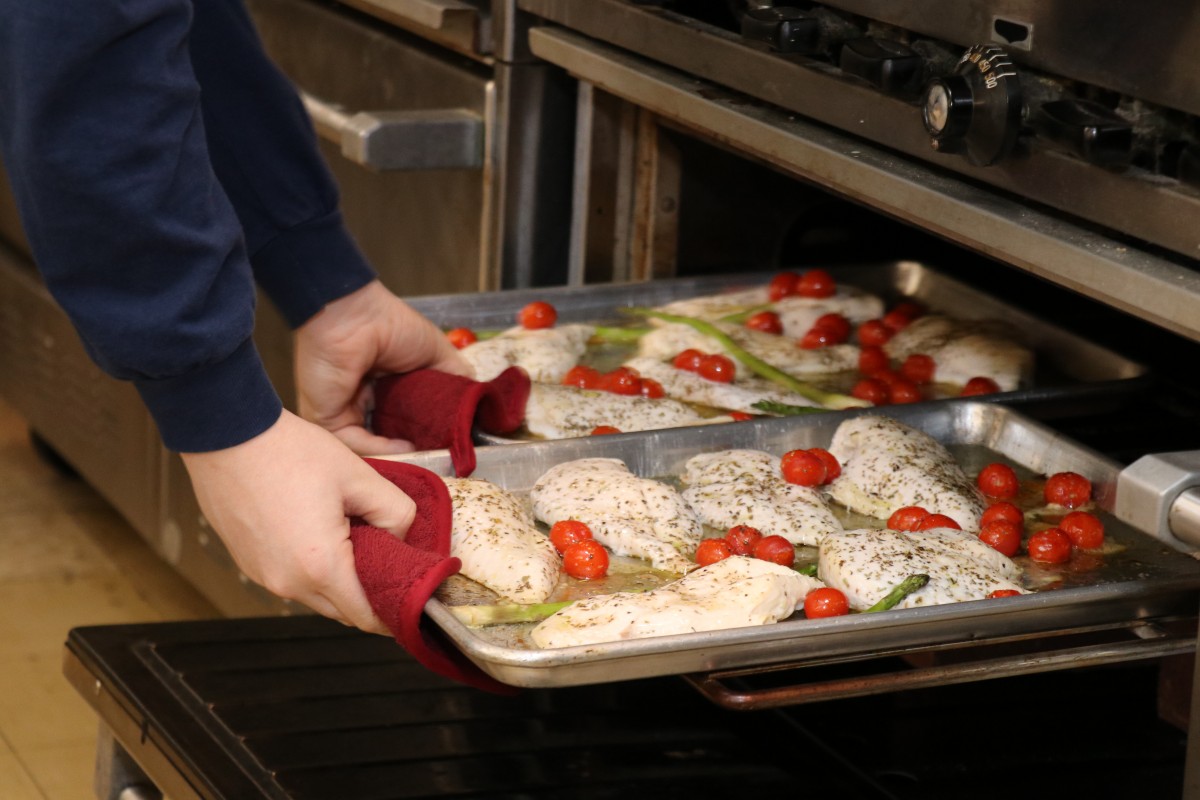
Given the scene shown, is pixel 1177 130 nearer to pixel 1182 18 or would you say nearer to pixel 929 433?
pixel 1182 18

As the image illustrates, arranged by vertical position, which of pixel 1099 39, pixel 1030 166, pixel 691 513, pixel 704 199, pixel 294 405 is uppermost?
pixel 1099 39

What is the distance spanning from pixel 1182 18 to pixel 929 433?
0.64 m

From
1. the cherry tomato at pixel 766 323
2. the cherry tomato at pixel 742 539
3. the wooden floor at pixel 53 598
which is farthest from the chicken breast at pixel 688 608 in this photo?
the wooden floor at pixel 53 598

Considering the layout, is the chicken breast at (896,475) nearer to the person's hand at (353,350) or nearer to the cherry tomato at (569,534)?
the cherry tomato at (569,534)

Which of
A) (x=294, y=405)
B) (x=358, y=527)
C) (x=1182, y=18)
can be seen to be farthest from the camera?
(x=294, y=405)

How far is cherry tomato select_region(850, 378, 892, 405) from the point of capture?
1.71 m

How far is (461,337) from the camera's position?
1751 mm

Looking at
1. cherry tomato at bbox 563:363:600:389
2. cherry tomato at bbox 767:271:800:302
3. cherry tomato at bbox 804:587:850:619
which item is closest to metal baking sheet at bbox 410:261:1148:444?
cherry tomato at bbox 767:271:800:302

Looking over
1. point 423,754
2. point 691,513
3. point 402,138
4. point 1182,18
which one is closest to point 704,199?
point 402,138

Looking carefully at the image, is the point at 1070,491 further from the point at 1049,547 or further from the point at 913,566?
the point at 913,566

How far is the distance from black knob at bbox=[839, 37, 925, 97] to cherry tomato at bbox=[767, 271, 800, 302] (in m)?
0.64

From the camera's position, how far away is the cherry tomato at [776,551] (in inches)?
51.2

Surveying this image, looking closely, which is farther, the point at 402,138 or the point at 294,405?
the point at 294,405

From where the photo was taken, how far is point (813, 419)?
1.55 m
